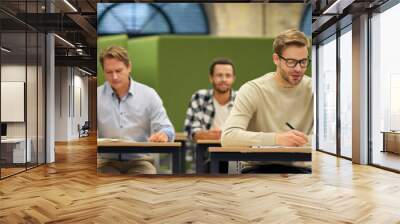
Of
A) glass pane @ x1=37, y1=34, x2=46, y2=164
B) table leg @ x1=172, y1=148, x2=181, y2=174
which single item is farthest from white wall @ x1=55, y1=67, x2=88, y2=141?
table leg @ x1=172, y1=148, x2=181, y2=174

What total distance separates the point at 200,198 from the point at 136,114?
1.35 m

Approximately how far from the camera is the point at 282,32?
5.61 metres

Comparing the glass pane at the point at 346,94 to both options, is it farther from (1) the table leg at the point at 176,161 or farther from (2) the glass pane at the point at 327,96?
(1) the table leg at the point at 176,161

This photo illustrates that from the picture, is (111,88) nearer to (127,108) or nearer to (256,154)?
(127,108)

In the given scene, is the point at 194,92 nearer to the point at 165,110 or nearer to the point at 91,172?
the point at 165,110

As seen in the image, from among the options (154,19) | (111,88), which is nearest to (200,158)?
(111,88)

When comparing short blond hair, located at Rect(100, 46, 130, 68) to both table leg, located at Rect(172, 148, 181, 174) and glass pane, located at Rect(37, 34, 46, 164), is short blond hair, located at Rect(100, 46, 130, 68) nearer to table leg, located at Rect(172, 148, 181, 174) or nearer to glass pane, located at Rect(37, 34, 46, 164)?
table leg, located at Rect(172, 148, 181, 174)

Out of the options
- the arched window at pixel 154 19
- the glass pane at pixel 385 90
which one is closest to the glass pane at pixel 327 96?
the glass pane at pixel 385 90

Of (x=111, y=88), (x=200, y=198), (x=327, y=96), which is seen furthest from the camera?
(x=327, y=96)

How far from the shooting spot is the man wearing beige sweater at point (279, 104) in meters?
5.56

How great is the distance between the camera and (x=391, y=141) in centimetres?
791

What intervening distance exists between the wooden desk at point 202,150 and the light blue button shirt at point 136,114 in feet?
1.24

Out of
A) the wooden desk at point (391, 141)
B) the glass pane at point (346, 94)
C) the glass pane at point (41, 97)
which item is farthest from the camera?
the glass pane at point (346, 94)

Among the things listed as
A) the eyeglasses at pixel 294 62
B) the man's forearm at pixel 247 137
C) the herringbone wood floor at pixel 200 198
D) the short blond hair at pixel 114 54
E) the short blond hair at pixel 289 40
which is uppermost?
the short blond hair at pixel 289 40
